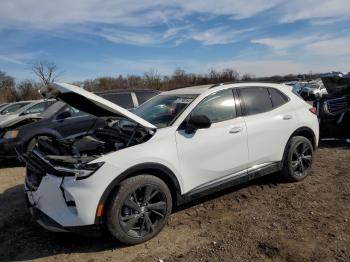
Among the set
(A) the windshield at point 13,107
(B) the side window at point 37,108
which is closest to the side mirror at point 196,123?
(B) the side window at point 37,108

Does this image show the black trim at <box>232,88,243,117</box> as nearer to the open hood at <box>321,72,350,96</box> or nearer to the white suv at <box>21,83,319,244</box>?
the white suv at <box>21,83,319,244</box>

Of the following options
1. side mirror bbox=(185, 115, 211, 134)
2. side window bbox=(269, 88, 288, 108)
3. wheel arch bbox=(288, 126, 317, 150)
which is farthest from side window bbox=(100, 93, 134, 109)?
side mirror bbox=(185, 115, 211, 134)

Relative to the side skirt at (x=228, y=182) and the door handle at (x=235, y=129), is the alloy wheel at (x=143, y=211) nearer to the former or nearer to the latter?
the side skirt at (x=228, y=182)

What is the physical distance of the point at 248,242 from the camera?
3742 mm

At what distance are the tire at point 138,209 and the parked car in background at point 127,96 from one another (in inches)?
202

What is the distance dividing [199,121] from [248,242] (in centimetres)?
148

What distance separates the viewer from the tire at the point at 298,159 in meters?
5.38

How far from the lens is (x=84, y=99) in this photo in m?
4.07

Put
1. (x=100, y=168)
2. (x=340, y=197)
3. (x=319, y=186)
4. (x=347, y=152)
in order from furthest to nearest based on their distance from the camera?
(x=347, y=152) → (x=319, y=186) → (x=340, y=197) → (x=100, y=168)

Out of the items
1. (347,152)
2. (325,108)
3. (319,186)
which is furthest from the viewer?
(325,108)

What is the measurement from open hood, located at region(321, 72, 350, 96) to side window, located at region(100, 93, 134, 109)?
5.32 meters

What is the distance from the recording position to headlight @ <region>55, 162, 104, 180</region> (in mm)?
3465

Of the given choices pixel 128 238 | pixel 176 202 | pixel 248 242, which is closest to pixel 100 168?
pixel 128 238

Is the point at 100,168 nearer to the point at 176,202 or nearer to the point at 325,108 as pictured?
the point at 176,202
